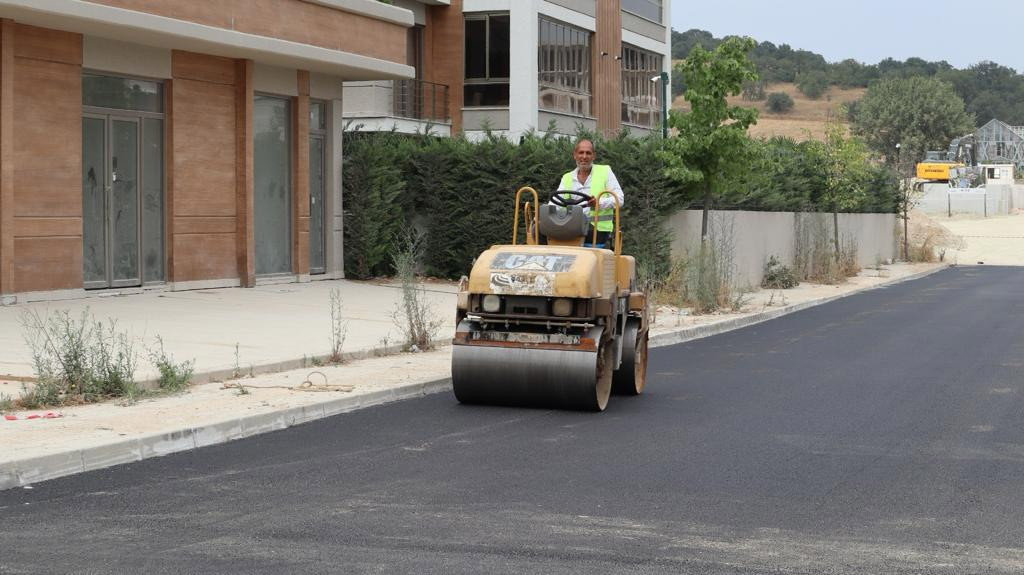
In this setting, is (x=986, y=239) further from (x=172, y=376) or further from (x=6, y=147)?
(x=172, y=376)

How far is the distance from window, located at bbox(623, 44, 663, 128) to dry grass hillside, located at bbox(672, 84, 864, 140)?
81760 millimetres

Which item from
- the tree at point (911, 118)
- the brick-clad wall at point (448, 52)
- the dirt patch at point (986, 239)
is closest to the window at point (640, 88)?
the brick-clad wall at point (448, 52)

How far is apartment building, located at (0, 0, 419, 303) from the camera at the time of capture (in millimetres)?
18875

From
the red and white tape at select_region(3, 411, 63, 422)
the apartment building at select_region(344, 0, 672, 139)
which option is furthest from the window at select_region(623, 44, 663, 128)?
the red and white tape at select_region(3, 411, 63, 422)

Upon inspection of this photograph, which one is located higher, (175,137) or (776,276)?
(175,137)

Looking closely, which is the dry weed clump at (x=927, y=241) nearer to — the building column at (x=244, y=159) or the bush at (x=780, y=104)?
the building column at (x=244, y=159)

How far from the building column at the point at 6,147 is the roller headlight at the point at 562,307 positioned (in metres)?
9.96

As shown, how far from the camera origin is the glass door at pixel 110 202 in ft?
66.0

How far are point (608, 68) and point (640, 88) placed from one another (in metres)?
3.50

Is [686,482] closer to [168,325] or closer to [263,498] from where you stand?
[263,498]

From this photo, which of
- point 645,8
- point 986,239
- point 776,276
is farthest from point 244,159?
point 986,239

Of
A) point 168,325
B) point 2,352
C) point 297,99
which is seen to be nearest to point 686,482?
point 2,352

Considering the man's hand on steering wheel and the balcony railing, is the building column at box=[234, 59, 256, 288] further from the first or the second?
the balcony railing

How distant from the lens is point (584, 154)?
12.3 m
